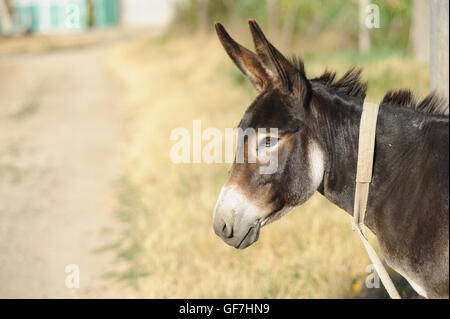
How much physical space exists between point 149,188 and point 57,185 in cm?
186

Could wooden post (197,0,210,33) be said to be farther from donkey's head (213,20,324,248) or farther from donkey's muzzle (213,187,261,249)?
donkey's muzzle (213,187,261,249)

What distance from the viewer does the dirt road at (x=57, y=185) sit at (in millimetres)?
5714

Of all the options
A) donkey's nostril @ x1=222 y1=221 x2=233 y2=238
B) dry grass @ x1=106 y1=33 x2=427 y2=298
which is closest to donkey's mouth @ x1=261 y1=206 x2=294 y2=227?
donkey's nostril @ x1=222 y1=221 x2=233 y2=238

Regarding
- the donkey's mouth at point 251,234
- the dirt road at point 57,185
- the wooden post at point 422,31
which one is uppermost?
the wooden post at point 422,31

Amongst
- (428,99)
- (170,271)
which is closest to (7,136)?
(170,271)

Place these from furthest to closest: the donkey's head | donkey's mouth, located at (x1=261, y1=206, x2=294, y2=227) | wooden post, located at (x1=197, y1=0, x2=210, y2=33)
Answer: wooden post, located at (x1=197, y1=0, x2=210, y2=33)
donkey's mouth, located at (x1=261, y1=206, x2=294, y2=227)
the donkey's head

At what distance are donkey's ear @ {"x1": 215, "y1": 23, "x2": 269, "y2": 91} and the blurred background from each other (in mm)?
2203

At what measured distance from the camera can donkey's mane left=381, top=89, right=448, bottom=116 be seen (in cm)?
258

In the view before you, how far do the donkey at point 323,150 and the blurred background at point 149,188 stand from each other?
1910mm

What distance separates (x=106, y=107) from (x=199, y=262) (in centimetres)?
1071

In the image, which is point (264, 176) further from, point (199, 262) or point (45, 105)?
point (45, 105)

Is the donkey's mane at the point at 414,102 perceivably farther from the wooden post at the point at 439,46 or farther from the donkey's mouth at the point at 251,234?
the wooden post at the point at 439,46

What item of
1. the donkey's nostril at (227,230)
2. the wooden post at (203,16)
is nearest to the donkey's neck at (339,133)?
the donkey's nostril at (227,230)

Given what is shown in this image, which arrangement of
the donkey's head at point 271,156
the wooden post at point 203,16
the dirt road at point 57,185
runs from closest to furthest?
the donkey's head at point 271,156 < the dirt road at point 57,185 < the wooden post at point 203,16
